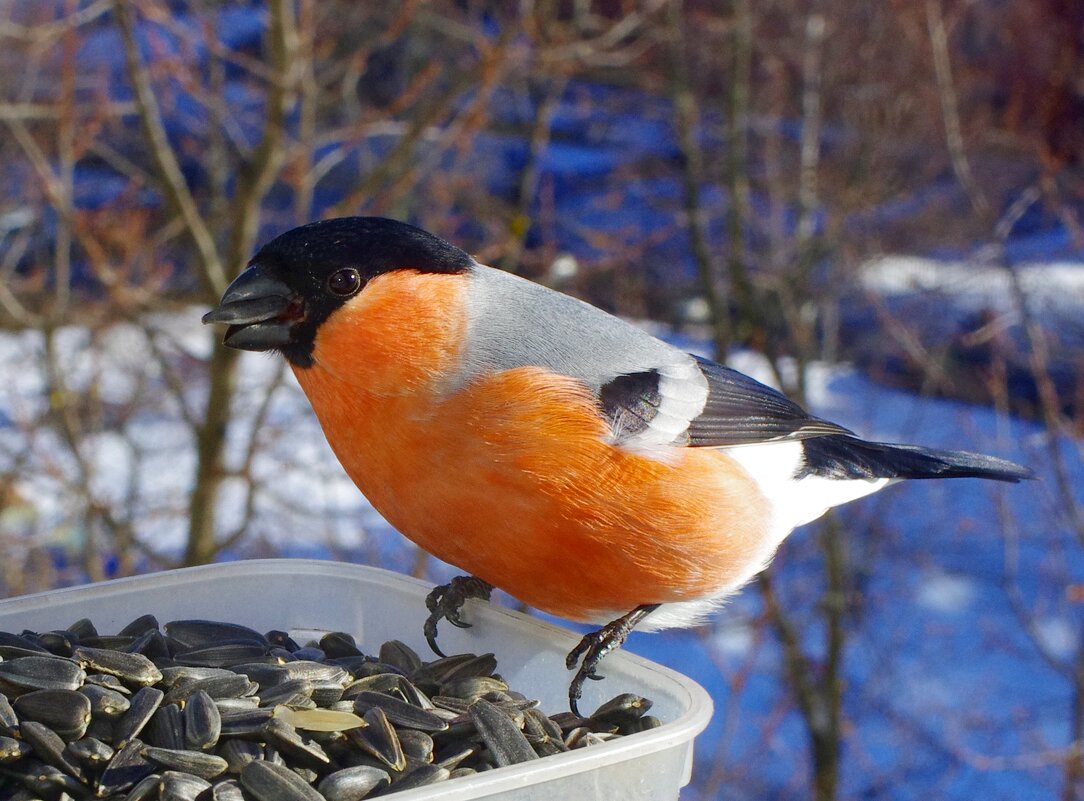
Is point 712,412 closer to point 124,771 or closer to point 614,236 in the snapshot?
point 124,771

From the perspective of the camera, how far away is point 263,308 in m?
1.84

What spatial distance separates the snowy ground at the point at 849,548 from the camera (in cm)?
522

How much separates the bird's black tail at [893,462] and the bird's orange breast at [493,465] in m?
0.56

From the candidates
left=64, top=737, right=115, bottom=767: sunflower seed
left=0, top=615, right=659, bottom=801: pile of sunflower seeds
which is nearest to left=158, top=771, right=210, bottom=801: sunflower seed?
left=0, top=615, right=659, bottom=801: pile of sunflower seeds

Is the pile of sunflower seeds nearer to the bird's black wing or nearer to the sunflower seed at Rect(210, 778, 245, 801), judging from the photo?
the sunflower seed at Rect(210, 778, 245, 801)

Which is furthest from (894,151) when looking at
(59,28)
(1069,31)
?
(59,28)

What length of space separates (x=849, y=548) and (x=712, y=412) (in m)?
4.01

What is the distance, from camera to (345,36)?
554 centimetres

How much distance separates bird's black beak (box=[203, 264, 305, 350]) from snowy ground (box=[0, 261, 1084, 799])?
2.90 meters

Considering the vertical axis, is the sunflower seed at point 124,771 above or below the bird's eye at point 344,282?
below

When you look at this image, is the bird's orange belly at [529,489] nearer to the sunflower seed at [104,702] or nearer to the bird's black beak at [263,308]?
the bird's black beak at [263,308]

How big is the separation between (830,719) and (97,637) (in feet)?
12.7

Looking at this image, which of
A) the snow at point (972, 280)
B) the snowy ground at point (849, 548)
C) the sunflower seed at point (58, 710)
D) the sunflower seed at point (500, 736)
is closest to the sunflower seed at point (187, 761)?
the sunflower seed at point (58, 710)

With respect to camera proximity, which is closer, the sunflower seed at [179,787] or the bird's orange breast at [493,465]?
the sunflower seed at [179,787]
